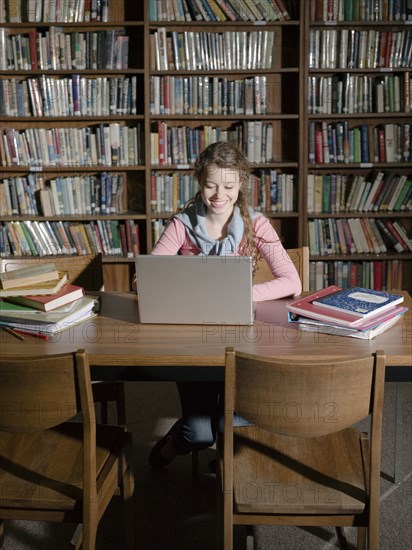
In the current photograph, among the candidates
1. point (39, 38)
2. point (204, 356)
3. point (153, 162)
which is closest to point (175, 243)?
point (204, 356)

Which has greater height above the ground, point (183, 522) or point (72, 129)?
point (72, 129)

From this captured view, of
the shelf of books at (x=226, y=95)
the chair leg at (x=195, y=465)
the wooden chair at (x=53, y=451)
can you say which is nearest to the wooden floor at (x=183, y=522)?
the chair leg at (x=195, y=465)

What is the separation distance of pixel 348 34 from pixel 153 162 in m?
1.32

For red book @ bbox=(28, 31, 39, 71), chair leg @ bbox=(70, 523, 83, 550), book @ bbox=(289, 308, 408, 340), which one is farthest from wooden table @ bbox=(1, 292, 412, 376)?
red book @ bbox=(28, 31, 39, 71)

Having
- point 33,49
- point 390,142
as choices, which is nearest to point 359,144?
point 390,142

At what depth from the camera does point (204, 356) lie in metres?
1.75

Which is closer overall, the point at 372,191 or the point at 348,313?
the point at 348,313

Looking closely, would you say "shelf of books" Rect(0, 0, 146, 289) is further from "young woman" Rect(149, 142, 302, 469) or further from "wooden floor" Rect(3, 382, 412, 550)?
"wooden floor" Rect(3, 382, 412, 550)

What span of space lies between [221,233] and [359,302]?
626 millimetres

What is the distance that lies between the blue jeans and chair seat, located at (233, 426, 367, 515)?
0.79 ft

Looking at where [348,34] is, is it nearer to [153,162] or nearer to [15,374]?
[153,162]

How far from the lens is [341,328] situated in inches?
74.9

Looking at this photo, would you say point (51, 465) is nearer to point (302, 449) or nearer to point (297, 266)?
point (302, 449)

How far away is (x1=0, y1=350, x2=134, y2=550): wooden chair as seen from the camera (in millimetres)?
1545
